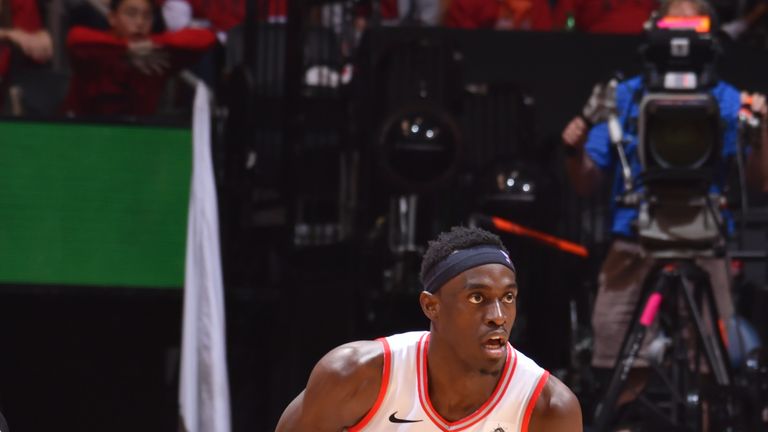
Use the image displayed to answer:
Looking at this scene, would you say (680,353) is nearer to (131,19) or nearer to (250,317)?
(250,317)

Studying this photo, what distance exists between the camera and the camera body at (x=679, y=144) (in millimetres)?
5344

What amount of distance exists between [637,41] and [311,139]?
193 centimetres

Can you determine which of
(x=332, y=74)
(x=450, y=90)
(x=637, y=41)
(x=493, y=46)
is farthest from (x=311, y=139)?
(x=637, y=41)

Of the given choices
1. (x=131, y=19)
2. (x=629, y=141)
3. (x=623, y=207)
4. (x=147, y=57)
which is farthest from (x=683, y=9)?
(x=131, y=19)

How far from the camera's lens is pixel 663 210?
5.41 meters

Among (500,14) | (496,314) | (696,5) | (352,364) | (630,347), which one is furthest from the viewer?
(500,14)

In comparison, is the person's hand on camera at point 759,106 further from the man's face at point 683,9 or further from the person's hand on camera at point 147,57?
the person's hand on camera at point 147,57

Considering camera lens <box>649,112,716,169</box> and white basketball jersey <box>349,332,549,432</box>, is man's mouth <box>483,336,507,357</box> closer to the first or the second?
white basketball jersey <box>349,332,549,432</box>

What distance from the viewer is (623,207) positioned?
5719 millimetres

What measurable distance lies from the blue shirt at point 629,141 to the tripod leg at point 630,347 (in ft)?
1.10

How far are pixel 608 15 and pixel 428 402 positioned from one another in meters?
4.67

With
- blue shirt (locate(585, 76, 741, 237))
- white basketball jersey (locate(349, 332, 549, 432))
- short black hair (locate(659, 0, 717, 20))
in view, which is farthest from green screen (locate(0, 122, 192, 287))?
white basketball jersey (locate(349, 332, 549, 432))

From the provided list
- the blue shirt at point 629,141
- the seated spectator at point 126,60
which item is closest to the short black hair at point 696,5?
the blue shirt at point 629,141

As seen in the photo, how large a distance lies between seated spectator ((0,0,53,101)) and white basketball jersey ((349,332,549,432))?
10.8 feet
